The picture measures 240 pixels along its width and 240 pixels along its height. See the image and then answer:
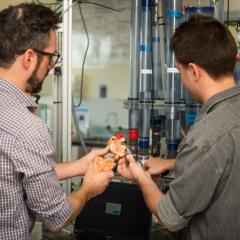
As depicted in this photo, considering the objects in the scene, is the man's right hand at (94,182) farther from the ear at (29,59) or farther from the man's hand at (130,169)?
the ear at (29,59)

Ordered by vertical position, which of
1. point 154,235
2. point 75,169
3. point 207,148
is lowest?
point 154,235

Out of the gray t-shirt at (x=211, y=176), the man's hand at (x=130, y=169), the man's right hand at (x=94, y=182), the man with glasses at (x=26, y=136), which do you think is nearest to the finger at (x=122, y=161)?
the man's hand at (x=130, y=169)

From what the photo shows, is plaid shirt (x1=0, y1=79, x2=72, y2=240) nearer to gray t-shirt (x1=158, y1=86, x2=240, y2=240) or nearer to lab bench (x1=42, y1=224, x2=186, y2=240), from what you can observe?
gray t-shirt (x1=158, y1=86, x2=240, y2=240)

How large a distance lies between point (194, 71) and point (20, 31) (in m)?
0.57

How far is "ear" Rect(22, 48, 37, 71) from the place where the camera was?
4.06 feet

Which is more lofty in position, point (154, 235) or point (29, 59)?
point (29, 59)

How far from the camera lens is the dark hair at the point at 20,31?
1.23m

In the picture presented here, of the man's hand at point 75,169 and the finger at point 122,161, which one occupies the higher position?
the finger at point 122,161

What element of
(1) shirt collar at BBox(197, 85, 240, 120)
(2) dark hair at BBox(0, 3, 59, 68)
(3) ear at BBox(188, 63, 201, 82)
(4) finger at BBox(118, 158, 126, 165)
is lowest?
(4) finger at BBox(118, 158, 126, 165)

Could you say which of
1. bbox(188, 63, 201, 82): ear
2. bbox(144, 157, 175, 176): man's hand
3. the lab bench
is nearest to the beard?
bbox(188, 63, 201, 82): ear

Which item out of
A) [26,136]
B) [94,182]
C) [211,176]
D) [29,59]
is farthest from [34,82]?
[211,176]

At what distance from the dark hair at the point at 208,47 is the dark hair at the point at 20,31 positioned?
45cm

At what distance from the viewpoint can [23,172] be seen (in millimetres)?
1126

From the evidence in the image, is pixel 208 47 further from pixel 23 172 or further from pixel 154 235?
pixel 154 235
